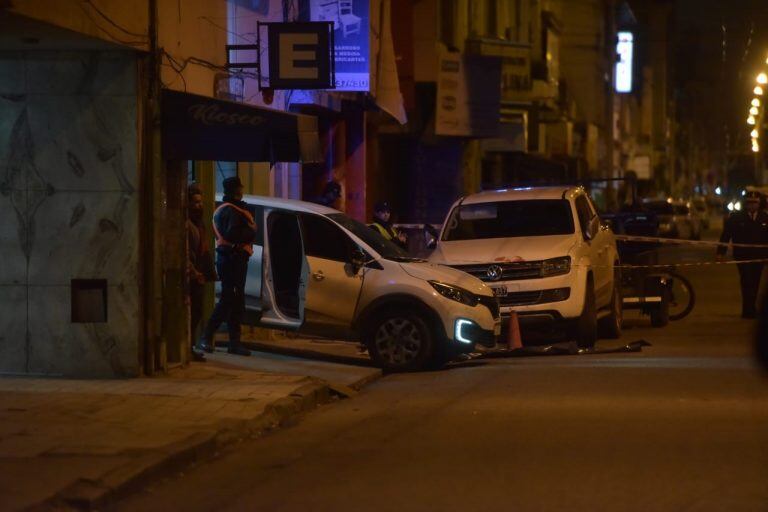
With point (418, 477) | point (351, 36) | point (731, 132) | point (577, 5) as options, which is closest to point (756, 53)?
point (577, 5)

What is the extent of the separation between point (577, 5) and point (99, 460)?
2226 inches

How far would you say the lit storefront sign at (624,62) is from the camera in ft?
265

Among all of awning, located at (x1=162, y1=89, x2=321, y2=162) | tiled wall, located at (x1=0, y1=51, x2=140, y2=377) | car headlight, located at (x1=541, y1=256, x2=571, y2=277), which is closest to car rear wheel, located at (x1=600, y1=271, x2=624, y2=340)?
car headlight, located at (x1=541, y1=256, x2=571, y2=277)

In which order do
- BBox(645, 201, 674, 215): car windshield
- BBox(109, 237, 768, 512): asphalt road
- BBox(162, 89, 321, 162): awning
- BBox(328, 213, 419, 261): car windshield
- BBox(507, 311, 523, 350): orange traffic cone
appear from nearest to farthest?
1. BBox(109, 237, 768, 512): asphalt road
2. BBox(162, 89, 321, 162): awning
3. BBox(328, 213, 419, 261): car windshield
4. BBox(507, 311, 523, 350): orange traffic cone
5. BBox(645, 201, 674, 215): car windshield

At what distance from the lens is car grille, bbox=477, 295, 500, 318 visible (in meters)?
14.6

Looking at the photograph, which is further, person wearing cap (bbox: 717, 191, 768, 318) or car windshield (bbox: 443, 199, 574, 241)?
person wearing cap (bbox: 717, 191, 768, 318)

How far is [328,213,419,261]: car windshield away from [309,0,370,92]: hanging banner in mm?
5237

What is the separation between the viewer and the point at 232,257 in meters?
14.5

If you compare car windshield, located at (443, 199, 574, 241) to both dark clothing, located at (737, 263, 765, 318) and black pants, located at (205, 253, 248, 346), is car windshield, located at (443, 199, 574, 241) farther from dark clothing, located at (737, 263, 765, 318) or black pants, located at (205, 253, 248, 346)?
dark clothing, located at (737, 263, 765, 318)

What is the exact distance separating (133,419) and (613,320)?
9506mm

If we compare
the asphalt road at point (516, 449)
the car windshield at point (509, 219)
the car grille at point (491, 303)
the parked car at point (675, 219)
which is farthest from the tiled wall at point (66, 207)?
the parked car at point (675, 219)

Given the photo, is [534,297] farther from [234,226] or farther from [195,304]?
[195,304]

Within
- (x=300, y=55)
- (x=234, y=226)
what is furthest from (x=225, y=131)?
(x=300, y=55)

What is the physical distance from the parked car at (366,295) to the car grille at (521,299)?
1216mm
